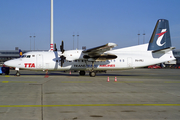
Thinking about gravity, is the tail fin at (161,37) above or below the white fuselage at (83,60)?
above

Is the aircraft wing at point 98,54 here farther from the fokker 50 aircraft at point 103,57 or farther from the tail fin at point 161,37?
the tail fin at point 161,37

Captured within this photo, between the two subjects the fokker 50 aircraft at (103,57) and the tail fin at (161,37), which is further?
the tail fin at (161,37)

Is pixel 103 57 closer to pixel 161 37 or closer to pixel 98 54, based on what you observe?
pixel 98 54

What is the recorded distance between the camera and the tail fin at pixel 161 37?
2665 cm

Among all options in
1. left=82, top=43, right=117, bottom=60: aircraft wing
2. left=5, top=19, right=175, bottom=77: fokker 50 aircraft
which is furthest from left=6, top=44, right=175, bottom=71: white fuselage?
left=82, top=43, right=117, bottom=60: aircraft wing

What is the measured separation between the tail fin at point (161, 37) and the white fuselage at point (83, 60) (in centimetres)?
108

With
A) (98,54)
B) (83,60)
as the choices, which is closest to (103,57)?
(98,54)

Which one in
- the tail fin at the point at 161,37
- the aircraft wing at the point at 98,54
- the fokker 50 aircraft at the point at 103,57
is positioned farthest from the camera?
the tail fin at the point at 161,37

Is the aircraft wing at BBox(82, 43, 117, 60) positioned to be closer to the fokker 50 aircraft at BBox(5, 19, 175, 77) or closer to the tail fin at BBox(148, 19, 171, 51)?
the fokker 50 aircraft at BBox(5, 19, 175, 77)

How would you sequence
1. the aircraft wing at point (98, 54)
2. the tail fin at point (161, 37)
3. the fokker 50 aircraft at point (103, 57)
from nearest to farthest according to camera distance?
1. the aircraft wing at point (98, 54)
2. the fokker 50 aircraft at point (103, 57)
3. the tail fin at point (161, 37)

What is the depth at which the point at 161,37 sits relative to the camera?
2666 cm

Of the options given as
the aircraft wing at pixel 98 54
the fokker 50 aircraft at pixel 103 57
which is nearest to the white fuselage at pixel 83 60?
the fokker 50 aircraft at pixel 103 57

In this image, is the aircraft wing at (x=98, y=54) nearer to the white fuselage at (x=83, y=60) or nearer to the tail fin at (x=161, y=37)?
the white fuselage at (x=83, y=60)

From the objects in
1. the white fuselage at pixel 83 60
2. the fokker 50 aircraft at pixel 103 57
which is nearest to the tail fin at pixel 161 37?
the fokker 50 aircraft at pixel 103 57
